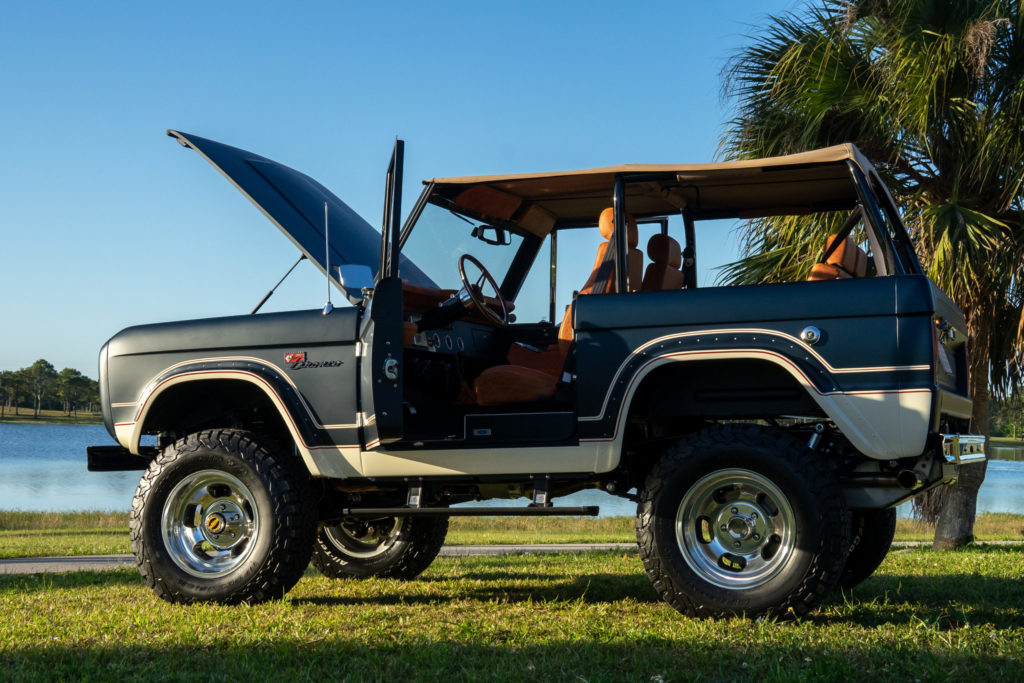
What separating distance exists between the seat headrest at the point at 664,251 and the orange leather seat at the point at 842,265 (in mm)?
850

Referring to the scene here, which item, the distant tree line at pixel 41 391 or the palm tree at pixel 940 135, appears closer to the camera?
the palm tree at pixel 940 135

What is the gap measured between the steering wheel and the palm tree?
14.5ft

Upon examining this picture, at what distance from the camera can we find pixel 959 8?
1069 cm

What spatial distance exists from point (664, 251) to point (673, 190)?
395 millimetres

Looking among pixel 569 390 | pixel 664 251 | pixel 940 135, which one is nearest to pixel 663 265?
pixel 664 251

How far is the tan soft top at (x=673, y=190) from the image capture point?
5277 millimetres

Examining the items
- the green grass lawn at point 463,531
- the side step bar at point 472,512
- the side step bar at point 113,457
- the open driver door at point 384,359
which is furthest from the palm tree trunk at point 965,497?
the side step bar at point 113,457

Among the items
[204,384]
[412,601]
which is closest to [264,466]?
[204,384]

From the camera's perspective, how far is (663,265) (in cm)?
600

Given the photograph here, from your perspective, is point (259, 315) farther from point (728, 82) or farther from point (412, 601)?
point (728, 82)

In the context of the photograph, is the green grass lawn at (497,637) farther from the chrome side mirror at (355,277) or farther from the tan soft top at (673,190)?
the tan soft top at (673,190)

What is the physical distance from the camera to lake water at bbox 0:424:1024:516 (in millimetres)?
26781

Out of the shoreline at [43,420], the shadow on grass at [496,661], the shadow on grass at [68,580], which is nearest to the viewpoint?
the shadow on grass at [496,661]

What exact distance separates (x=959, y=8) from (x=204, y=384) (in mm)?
8819
